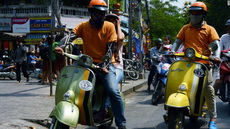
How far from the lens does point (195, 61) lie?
19.4 feet

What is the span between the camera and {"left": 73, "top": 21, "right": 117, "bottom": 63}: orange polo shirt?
5.61m

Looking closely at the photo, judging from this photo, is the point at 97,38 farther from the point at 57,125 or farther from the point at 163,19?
the point at 163,19

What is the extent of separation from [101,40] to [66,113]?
136 cm

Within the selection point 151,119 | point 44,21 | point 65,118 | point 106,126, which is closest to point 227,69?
point 151,119

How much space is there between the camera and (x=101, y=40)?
5.61 metres

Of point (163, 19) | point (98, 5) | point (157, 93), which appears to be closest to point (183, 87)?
point (98, 5)

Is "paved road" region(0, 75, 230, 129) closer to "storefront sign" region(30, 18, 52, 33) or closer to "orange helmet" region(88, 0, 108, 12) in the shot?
"orange helmet" region(88, 0, 108, 12)

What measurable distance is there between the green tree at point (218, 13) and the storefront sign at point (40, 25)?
19175 mm

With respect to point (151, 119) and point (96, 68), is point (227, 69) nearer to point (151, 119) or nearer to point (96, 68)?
point (151, 119)

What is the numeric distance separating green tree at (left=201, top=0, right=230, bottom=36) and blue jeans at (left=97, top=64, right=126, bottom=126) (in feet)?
120

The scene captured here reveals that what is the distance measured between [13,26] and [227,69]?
24.7 meters

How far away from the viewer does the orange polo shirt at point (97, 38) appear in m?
5.61

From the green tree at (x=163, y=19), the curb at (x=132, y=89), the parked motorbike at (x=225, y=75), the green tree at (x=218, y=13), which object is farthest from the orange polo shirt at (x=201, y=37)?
the green tree at (x=163, y=19)

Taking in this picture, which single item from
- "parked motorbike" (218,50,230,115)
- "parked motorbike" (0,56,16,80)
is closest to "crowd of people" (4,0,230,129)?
"parked motorbike" (218,50,230,115)
